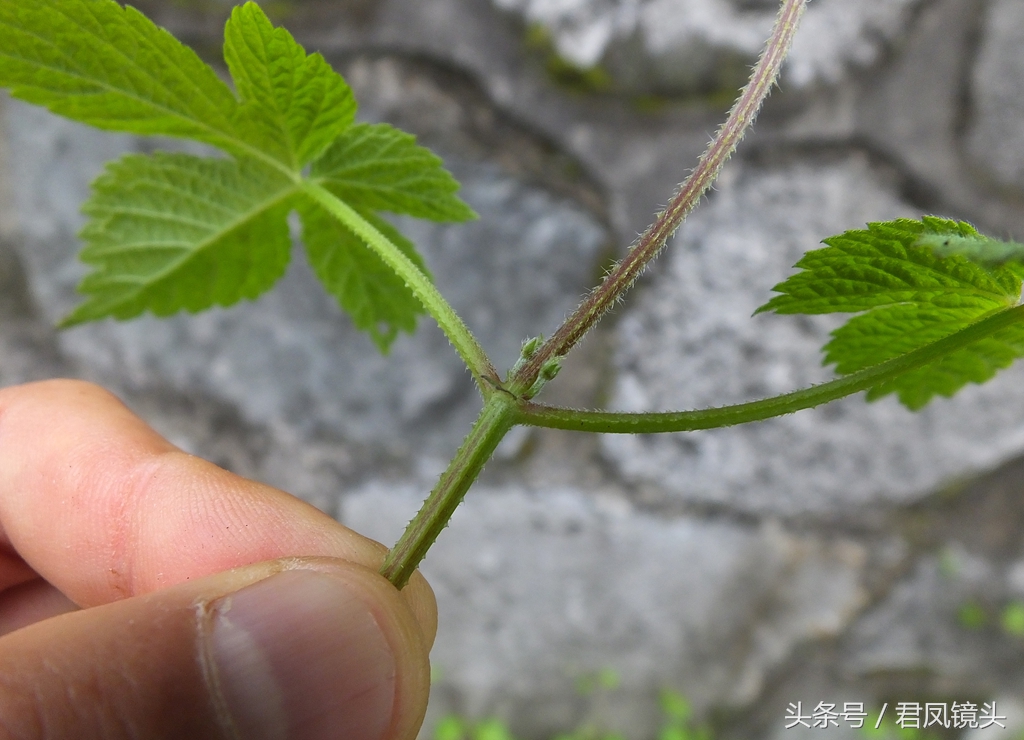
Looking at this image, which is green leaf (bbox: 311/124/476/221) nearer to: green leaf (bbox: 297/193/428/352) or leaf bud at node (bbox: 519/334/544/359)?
green leaf (bbox: 297/193/428/352)

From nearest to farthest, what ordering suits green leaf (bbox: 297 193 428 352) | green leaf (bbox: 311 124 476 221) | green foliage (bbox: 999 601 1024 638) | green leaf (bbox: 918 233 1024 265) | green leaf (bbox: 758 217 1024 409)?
green leaf (bbox: 918 233 1024 265) → green leaf (bbox: 758 217 1024 409) → green leaf (bbox: 311 124 476 221) → green leaf (bbox: 297 193 428 352) → green foliage (bbox: 999 601 1024 638)

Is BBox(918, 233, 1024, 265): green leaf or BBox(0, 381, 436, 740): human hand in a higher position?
BBox(918, 233, 1024, 265): green leaf

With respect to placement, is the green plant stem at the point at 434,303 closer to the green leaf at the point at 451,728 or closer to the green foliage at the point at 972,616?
the green leaf at the point at 451,728

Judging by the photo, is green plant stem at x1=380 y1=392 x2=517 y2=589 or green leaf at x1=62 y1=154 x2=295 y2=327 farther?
green leaf at x1=62 y1=154 x2=295 y2=327

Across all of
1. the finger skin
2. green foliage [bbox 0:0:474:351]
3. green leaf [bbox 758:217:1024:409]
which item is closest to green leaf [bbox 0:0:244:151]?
green foliage [bbox 0:0:474:351]

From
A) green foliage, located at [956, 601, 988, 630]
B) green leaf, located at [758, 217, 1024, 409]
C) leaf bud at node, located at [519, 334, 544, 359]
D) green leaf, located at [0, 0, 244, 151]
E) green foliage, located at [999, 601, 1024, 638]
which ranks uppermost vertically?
green foliage, located at [999, 601, 1024, 638]

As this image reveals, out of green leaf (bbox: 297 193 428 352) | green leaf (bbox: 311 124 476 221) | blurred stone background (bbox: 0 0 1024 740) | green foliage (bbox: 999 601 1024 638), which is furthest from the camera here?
green foliage (bbox: 999 601 1024 638)

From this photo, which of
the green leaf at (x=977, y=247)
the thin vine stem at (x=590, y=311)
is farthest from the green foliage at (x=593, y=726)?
the green leaf at (x=977, y=247)
